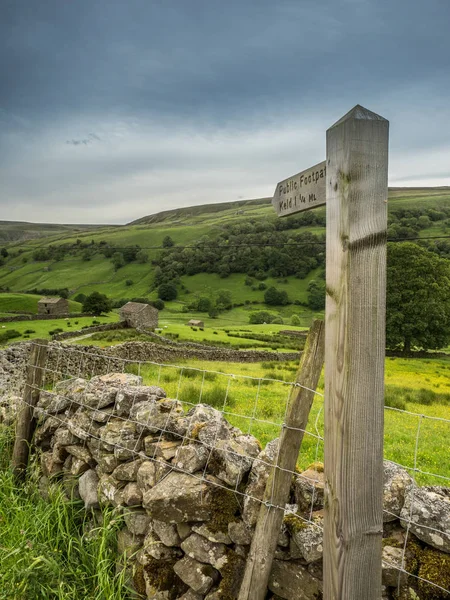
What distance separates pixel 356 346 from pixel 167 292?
122246 mm

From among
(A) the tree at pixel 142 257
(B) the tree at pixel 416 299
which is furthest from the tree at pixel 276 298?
(B) the tree at pixel 416 299

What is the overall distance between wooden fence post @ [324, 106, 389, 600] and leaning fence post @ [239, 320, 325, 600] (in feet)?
2.23

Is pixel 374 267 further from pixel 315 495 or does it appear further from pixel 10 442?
pixel 10 442

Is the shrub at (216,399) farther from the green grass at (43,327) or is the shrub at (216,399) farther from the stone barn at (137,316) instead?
the stone barn at (137,316)

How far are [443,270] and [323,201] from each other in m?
50.3

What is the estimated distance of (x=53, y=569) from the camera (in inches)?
147

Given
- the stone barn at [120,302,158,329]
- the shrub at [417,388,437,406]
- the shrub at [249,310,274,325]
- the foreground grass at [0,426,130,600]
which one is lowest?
the shrub at [249,310,274,325]

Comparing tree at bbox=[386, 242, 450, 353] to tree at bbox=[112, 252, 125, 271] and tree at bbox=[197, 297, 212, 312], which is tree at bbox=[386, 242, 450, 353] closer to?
tree at bbox=[197, 297, 212, 312]

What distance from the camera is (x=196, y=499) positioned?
3.55 metres

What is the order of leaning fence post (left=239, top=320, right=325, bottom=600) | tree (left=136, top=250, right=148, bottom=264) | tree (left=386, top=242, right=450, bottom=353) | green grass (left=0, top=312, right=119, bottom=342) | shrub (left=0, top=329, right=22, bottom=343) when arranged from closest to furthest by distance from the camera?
leaning fence post (left=239, top=320, right=325, bottom=600), shrub (left=0, top=329, right=22, bottom=343), green grass (left=0, top=312, right=119, bottom=342), tree (left=386, top=242, right=450, bottom=353), tree (left=136, top=250, right=148, bottom=264)

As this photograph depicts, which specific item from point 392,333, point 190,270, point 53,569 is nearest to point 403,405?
point 53,569

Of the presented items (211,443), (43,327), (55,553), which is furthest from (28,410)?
(43,327)

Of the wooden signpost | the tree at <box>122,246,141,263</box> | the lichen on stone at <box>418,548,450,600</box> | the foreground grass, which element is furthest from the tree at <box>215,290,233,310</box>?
the wooden signpost

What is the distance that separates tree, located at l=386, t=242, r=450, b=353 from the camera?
1736 inches
